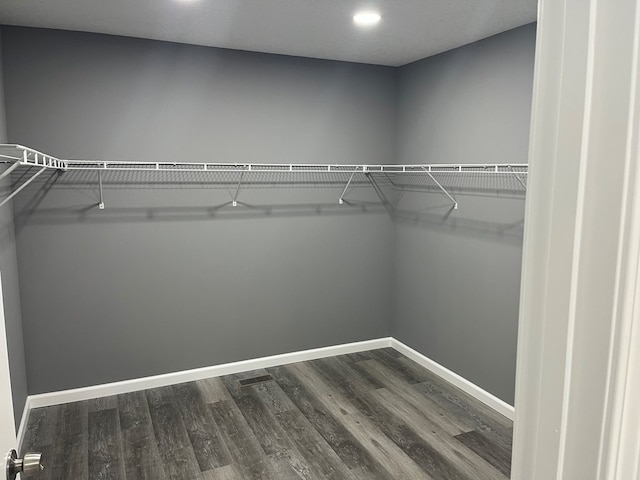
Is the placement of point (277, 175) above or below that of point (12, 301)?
above

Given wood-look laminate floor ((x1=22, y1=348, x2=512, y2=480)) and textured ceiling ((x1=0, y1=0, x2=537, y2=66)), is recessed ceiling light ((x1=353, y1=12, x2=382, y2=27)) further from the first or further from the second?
wood-look laminate floor ((x1=22, y1=348, x2=512, y2=480))

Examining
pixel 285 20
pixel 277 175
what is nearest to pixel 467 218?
pixel 277 175

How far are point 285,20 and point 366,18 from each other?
1.46 ft

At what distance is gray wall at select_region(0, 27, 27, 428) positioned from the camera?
99.7 inches

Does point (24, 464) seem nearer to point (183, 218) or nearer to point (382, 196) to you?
point (183, 218)

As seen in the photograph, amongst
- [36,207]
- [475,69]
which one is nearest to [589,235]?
[475,69]

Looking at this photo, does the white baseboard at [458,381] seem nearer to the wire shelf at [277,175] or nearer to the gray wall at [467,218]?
the gray wall at [467,218]

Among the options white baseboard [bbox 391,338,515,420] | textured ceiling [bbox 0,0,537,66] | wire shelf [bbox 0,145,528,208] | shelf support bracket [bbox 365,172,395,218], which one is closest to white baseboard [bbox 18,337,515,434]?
white baseboard [bbox 391,338,515,420]

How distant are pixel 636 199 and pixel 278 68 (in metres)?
3.28

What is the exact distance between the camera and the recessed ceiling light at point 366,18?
2508 millimetres

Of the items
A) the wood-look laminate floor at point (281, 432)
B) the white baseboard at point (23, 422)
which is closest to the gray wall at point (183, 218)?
the white baseboard at point (23, 422)

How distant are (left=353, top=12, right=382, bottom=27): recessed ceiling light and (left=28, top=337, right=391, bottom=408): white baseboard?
7.89 ft

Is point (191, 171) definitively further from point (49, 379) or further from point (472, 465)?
point (472, 465)

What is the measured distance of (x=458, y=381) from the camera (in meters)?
3.36
